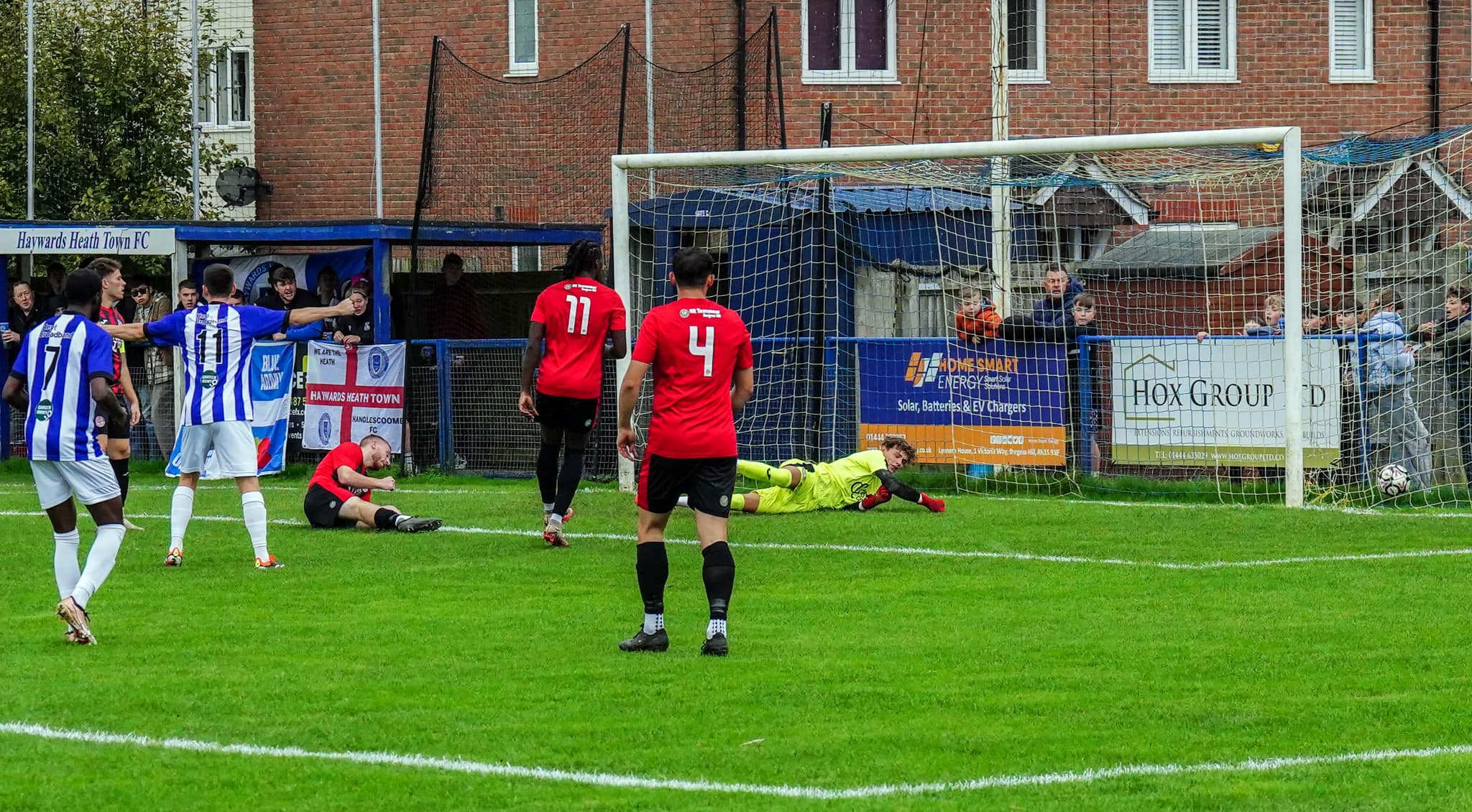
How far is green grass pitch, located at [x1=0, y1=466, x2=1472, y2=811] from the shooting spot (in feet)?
19.1

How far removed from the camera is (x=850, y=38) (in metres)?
26.1

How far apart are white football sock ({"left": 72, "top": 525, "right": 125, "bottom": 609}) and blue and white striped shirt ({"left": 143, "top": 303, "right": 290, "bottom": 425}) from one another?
2768 millimetres

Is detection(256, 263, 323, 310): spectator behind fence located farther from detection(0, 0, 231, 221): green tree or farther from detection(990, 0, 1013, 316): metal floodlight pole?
detection(0, 0, 231, 221): green tree

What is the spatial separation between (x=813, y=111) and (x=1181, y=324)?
9800 millimetres

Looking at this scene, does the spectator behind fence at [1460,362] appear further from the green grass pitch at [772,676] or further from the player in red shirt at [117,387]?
the player in red shirt at [117,387]

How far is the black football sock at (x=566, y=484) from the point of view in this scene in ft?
41.4

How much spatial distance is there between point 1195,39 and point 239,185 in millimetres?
14221

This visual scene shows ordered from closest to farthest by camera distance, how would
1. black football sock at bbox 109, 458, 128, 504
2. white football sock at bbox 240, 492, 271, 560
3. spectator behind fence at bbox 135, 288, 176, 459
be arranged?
white football sock at bbox 240, 492, 271, 560 → black football sock at bbox 109, 458, 128, 504 → spectator behind fence at bbox 135, 288, 176, 459

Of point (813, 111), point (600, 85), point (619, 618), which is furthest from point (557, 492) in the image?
point (813, 111)

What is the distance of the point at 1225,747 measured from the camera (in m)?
6.28

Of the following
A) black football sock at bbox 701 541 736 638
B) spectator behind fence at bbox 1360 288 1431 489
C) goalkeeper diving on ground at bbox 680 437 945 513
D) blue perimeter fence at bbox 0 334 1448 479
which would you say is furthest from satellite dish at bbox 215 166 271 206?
black football sock at bbox 701 541 736 638

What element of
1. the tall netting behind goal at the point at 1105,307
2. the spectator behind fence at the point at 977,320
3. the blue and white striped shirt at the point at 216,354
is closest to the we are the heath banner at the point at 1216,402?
the tall netting behind goal at the point at 1105,307

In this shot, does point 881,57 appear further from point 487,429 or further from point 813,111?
point 487,429

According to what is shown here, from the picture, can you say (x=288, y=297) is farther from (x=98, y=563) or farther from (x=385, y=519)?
(x=98, y=563)
